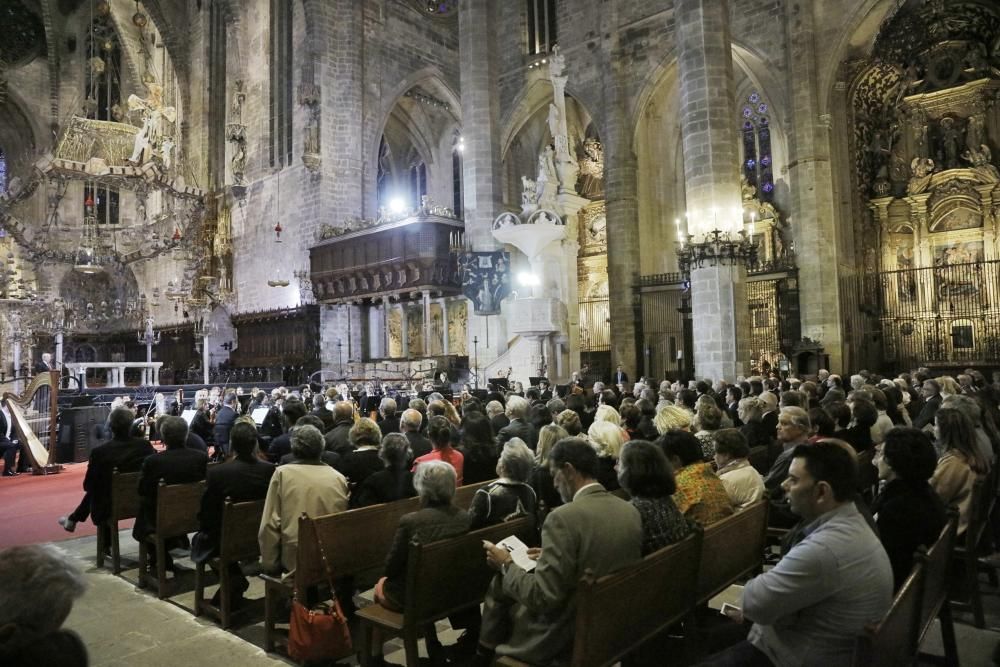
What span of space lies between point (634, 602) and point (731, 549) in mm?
1022

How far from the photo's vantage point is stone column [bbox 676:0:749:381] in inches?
519

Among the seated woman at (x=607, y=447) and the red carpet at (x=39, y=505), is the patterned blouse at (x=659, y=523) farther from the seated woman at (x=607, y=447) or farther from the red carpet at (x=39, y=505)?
the red carpet at (x=39, y=505)

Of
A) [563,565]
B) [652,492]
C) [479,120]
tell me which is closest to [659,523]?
[652,492]

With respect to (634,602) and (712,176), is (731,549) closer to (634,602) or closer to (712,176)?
(634,602)

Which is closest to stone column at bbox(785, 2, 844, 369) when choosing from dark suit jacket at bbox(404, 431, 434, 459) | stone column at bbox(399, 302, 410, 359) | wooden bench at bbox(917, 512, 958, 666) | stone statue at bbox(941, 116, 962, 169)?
stone statue at bbox(941, 116, 962, 169)

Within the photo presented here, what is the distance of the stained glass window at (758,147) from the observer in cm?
2086

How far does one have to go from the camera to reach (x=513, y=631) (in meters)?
2.68

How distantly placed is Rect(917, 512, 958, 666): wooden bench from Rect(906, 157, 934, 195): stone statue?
20165 mm

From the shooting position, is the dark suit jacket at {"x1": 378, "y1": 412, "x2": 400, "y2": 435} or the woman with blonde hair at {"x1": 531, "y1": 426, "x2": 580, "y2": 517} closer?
the woman with blonde hair at {"x1": 531, "y1": 426, "x2": 580, "y2": 517}

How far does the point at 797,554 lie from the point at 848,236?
1924 centimetres

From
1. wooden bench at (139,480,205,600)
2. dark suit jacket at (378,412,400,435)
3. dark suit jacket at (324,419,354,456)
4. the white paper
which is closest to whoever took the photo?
the white paper

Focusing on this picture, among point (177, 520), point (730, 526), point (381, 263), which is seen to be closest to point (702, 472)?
A: point (730, 526)

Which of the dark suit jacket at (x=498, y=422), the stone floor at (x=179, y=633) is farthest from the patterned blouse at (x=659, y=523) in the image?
the dark suit jacket at (x=498, y=422)

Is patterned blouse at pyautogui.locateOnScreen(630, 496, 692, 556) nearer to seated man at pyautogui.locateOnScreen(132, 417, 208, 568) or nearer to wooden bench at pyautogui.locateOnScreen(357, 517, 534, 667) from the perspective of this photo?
wooden bench at pyautogui.locateOnScreen(357, 517, 534, 667)
